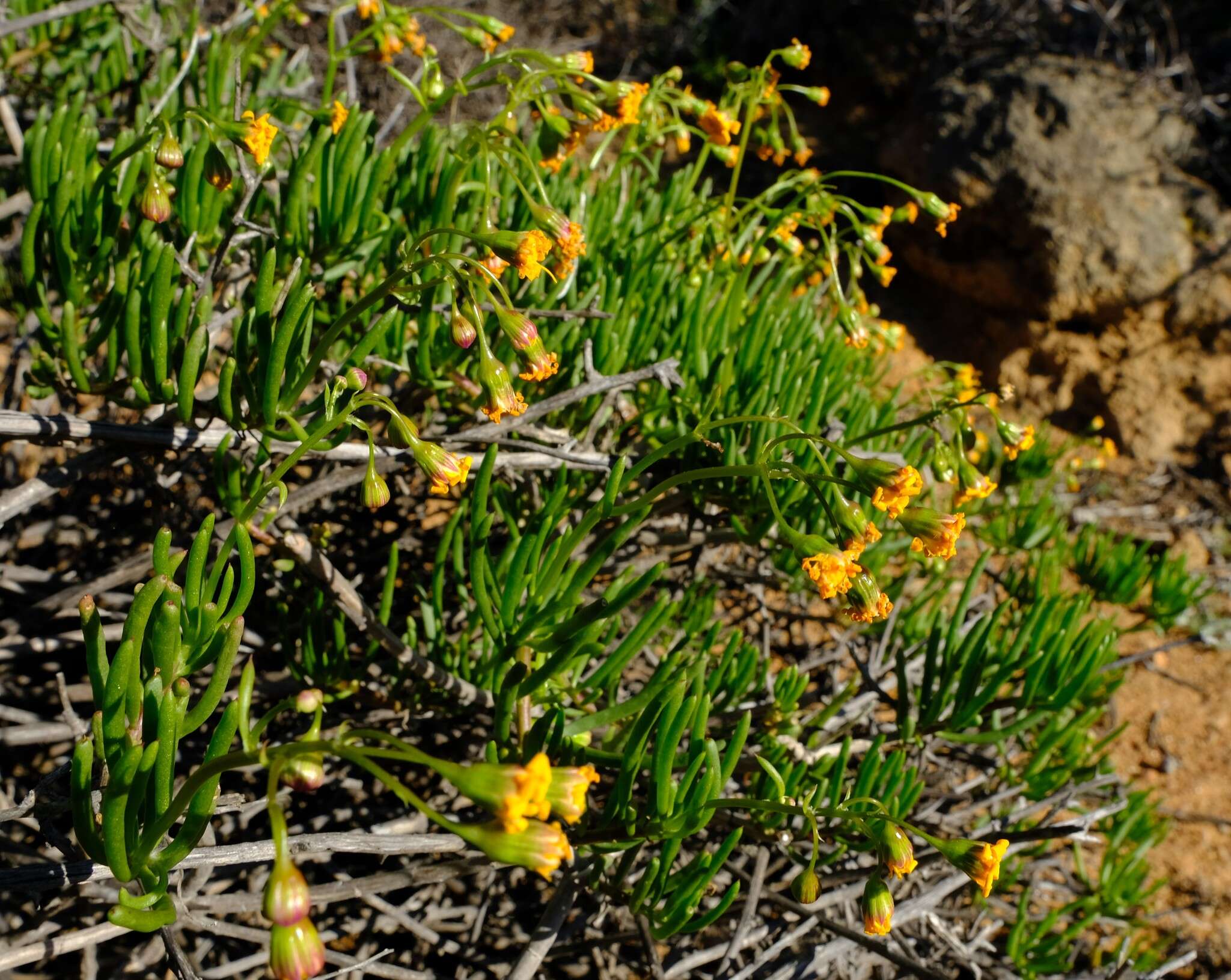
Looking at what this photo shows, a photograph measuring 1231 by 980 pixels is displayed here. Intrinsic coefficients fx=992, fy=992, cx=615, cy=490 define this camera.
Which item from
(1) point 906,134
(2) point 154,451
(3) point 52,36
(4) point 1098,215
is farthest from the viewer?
(1) point 906,134

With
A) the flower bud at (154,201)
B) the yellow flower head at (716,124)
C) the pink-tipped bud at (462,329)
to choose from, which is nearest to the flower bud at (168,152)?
the flower bud at (154,201)

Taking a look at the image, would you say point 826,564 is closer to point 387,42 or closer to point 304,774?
point 304,774

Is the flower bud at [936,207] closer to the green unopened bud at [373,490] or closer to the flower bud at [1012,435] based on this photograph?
the flower bud at [1012,435]

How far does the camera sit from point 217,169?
60.5 inches

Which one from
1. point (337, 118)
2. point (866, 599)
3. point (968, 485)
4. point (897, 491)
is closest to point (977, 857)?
point (866, 599)

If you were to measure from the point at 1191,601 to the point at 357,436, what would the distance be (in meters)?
2.37

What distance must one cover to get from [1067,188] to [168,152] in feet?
14.4

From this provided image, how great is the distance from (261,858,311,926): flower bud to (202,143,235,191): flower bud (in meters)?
1.09

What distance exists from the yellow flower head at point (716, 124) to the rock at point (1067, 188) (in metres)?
3.30

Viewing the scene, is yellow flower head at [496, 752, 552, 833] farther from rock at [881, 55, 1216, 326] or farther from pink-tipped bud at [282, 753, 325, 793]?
rock at [881, 55, 1216, 326]

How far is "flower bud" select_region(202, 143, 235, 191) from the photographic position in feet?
4.99

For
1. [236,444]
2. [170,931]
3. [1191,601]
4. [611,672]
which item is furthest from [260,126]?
[1191,601]

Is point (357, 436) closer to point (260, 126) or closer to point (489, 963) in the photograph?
point (260, 126)

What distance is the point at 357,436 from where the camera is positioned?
1.99m
